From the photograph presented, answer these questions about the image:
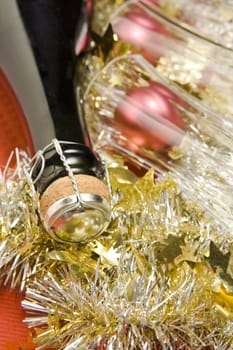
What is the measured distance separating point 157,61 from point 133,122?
0.42 ft

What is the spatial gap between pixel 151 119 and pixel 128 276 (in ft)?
0.86

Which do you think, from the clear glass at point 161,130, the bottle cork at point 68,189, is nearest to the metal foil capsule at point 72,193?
the bottle cork at point 68,189

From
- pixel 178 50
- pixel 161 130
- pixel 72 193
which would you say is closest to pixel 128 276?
pixel 72 193

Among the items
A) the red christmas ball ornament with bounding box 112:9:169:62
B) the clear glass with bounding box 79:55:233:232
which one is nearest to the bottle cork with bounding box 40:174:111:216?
the clear glass with bounding box 79:55:233:232

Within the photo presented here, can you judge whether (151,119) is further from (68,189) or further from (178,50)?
(68,189)

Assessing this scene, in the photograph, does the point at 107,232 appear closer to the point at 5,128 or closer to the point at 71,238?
the point at 71,238

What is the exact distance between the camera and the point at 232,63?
744 mm

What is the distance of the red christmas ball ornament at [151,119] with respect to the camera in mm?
717

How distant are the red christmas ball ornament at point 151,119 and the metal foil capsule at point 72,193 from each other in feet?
0.55

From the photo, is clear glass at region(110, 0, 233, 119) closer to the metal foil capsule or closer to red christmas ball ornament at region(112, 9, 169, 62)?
red christmas ball ornament at region(112, 9, 169, 62)

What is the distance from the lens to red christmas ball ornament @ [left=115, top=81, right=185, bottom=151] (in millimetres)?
717

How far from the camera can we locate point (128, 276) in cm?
52

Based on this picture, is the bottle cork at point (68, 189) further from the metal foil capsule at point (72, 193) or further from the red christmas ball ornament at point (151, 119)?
the red christmas ball ornament at point (151, 119)

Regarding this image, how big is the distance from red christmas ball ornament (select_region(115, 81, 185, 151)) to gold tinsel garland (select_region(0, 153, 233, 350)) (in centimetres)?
13
